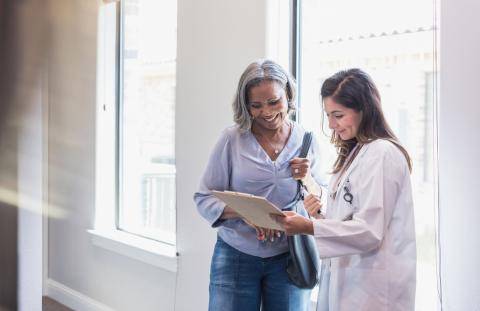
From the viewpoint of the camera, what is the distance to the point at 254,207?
1.55m

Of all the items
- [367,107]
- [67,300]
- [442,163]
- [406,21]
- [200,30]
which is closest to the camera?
[367,107]

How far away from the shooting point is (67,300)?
3.98 m

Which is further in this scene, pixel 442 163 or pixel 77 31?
pixel 77 31

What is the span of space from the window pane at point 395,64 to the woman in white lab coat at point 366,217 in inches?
16.5

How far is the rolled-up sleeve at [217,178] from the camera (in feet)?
6.18

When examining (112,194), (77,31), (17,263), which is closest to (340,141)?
(17,263)

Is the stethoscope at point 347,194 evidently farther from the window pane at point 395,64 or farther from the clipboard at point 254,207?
the window pane at point 395,64

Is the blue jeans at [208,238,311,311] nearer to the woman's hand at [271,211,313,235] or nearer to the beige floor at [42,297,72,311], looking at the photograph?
the woman's hand at [271,211,313,235]

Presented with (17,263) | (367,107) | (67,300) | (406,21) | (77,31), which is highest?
(77,31)

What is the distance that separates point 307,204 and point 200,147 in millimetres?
1136

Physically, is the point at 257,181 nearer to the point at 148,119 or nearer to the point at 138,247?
the point at 138,247

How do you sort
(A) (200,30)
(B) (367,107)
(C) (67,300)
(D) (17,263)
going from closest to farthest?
1. (B) (367,107)
2. (A) (200,30)
3. (D) (17,263)
4. (C) (67,300)

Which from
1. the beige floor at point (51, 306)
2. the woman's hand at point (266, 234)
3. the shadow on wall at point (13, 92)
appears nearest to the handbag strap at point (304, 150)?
the woman's hand at point (266, 234)

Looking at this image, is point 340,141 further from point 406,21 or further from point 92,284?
point 92,284
